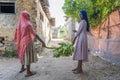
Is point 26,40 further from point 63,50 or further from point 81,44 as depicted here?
point 81,44

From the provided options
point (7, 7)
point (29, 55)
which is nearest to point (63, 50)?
point (29, 55)

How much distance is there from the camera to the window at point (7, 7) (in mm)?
11781

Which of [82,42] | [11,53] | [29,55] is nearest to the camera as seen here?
[82,42]

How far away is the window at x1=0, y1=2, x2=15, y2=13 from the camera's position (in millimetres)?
11781

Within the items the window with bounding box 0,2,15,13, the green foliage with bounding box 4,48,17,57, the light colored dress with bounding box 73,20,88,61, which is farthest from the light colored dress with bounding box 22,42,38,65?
the window with bounding box 0,2,15,13

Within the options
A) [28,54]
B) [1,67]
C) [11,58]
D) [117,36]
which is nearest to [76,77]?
[28,54]

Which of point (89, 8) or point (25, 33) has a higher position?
point (89, 8)

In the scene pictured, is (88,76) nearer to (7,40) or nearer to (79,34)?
(79,34)

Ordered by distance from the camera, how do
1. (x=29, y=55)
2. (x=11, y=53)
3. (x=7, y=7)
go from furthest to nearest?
(x=7, y=7) → (x=11, y=53) → (x=29, y=55)

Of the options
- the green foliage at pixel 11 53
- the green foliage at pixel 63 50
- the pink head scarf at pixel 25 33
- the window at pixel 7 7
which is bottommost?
the green foliage at pixel 11 53

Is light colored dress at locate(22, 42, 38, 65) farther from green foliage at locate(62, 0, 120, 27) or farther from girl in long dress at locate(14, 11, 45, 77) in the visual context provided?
green foliage at locate(62, 0, 120, 27)

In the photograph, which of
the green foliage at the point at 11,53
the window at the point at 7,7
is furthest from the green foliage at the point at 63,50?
the window at the point at 7,7

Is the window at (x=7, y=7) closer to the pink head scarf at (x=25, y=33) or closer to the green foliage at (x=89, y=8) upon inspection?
the green foliage at (x=89, y=8)

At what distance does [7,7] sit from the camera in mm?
11867
